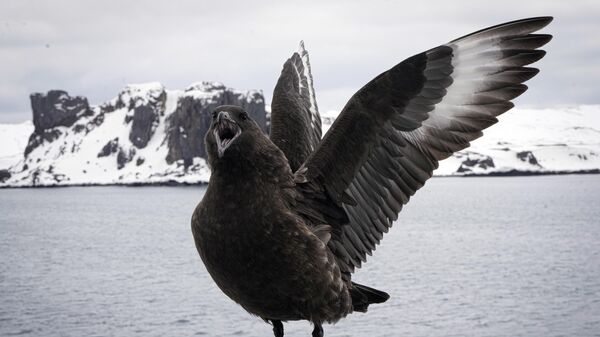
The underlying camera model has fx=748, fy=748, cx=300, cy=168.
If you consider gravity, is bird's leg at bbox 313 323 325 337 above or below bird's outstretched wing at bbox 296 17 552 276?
below

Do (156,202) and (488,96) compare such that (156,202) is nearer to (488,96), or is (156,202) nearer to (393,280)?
(393,280)

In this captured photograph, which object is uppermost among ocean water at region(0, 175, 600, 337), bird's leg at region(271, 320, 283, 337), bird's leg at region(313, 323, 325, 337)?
bird's leg at region(313, 323, 325, 337)

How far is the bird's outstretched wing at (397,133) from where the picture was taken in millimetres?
5430

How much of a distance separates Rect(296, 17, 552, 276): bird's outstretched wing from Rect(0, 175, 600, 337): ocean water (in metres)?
31.4

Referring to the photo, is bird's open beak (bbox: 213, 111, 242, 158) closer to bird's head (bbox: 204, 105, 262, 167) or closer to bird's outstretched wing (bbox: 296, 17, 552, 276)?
bird's head (bbox: 204, 105, 262, 167)

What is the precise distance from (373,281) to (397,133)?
4771 centimetres

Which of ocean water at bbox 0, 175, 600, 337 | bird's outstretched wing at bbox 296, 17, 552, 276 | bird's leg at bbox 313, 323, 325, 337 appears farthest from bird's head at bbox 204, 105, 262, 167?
ocean water at bbox 0, 175, 600, 337

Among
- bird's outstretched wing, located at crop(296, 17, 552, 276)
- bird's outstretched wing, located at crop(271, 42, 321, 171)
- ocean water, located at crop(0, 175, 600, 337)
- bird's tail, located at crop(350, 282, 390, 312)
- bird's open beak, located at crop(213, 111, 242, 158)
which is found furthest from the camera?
ocean water, located at crop(0, 175, 600, 337)

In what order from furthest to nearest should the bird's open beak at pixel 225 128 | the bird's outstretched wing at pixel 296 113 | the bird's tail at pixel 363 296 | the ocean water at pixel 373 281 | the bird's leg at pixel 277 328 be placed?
the ocean water at pixel 373 281 → the bird's outstretched wing at pixel 296 113 → the bird's tail at pixel 363 296 → the bird's leg at pixel 277 328 → the bird's open beak at pixel 225 128

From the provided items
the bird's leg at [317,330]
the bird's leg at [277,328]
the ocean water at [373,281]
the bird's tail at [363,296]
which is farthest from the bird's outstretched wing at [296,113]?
the ocean water at [373,281]

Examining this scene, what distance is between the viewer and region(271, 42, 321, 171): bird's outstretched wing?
23.8 feet

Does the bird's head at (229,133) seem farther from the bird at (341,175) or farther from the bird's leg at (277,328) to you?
the bird's leg at (277,328)

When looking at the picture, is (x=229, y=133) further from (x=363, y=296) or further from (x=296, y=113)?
(x=296, y=113)

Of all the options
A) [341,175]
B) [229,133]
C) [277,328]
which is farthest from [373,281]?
[229,133]
